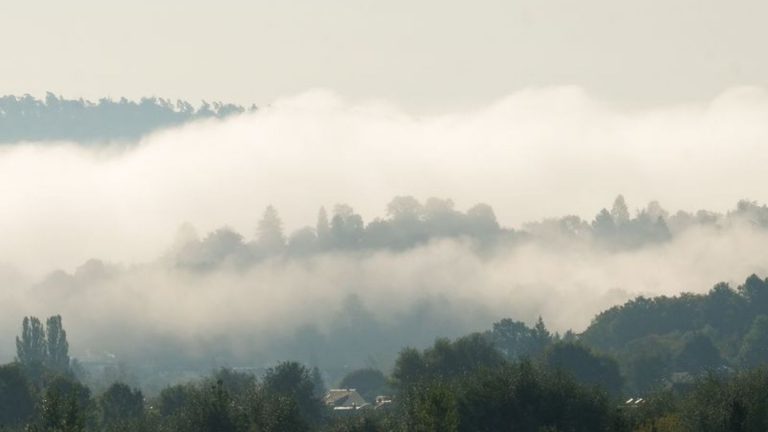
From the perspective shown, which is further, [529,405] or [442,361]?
[442,361]

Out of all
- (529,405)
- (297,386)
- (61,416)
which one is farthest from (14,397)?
(61,416)

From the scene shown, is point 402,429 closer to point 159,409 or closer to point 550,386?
point 550,386

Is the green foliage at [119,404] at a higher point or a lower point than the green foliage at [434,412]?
higher

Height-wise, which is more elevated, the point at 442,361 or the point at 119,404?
the point at 442,361

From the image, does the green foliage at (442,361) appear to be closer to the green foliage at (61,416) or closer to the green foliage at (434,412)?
the green foliage at (434,412)

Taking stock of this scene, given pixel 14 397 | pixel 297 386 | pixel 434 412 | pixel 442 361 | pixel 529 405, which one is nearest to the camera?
pixel 434 412

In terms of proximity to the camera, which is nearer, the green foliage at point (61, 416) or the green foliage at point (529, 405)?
the green foliage at point (61, 416)

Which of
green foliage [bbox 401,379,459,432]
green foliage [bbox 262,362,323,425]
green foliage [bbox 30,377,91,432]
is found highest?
green foliage [bbox 262,362,323,425]

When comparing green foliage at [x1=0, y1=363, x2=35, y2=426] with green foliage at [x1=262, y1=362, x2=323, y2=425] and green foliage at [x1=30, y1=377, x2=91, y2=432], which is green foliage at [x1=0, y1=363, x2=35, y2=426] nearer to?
green foliage at [x1=262, y1=362, x2=323, y2=425]

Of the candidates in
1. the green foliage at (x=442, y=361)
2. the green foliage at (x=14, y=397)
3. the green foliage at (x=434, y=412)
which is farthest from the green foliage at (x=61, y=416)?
the green foliage at (x=442, y=361)

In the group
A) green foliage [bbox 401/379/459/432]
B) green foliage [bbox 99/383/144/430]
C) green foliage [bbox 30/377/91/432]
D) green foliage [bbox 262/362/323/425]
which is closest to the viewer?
green foliage [bbox 30/377/91/432]

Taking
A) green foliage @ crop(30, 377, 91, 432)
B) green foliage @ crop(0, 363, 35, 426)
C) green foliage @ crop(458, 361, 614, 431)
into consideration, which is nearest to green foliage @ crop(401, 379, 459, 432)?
green foliage @ crop(458, 361, 614, 431)

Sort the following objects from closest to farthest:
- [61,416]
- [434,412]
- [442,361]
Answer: [61,416] → [434,412] → [442,361]

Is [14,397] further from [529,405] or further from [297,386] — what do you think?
[529,405]
